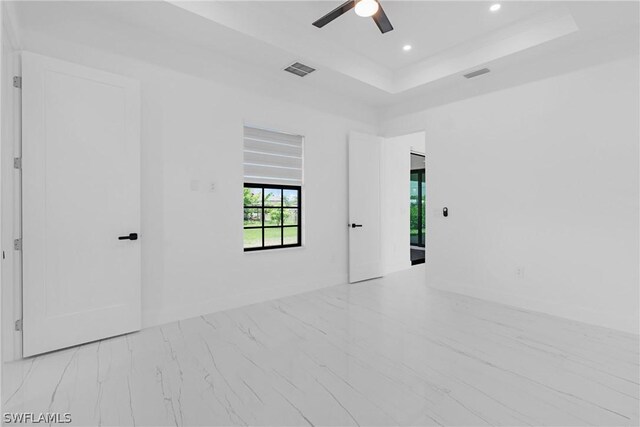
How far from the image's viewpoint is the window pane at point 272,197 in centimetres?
421

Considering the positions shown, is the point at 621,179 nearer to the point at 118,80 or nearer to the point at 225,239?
the point at 225,239

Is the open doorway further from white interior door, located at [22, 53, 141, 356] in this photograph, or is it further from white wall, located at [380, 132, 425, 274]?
white interior door, located at [22, 53, 141, 356]

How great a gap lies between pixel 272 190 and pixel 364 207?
1572mm

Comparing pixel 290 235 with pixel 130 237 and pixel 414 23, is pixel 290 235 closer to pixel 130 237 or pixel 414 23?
pixel 130 237

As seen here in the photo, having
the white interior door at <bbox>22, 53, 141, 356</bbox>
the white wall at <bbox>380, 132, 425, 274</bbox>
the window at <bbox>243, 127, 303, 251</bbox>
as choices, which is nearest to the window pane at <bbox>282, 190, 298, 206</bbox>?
the window at <bbox>243, 127, 303, 251</bbox>

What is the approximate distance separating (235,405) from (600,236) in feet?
12.2

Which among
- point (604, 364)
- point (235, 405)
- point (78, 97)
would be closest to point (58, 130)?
point (78, 97)

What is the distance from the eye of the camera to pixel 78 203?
2.68 meters

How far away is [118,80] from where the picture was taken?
2.86 m

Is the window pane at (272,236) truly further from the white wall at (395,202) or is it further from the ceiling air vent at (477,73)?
the ceiling air vent at (477,73)

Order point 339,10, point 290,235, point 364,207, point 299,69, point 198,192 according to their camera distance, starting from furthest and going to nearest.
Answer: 1. point 364,207
2. point 290,235
3. point 299,69
4. point 198,192
5. point 339,10

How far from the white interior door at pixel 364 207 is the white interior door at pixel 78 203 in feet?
9.57

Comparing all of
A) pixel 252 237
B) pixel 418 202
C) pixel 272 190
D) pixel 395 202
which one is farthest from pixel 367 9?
pixel 418 202

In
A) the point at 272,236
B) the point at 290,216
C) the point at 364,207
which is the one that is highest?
the point at 364,207
